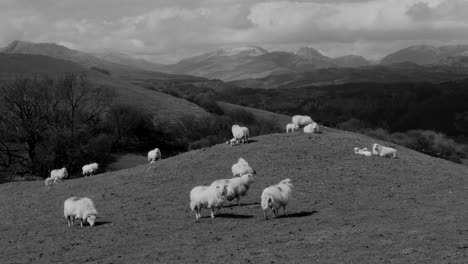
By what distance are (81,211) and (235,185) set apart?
739 cm

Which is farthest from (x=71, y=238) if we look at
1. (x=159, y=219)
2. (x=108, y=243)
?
(x=159, y=219)

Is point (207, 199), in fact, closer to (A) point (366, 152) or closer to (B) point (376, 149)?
(A) point (366, 152)

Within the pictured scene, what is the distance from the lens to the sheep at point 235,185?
24.6 m

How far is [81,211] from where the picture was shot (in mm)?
23625

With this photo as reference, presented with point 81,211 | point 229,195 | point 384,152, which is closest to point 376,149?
point 384,152

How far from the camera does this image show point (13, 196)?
3525cm

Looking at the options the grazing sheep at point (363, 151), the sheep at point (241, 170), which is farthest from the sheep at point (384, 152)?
the sheep at point (241, 170)

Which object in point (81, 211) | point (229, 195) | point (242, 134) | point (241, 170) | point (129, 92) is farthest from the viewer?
point (129, 92)

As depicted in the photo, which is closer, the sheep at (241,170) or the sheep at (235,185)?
the sheep at (235,185)

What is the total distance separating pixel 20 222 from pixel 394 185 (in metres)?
20.1

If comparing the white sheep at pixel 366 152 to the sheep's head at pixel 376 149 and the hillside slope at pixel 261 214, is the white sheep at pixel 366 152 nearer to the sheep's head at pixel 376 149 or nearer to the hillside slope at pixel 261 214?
the sheep's head at pixel 376 149

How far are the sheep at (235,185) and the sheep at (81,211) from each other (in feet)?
18.9

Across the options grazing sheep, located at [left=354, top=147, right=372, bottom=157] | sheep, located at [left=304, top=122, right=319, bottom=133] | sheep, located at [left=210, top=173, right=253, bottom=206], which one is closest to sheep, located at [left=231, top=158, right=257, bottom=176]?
sheep, located at [left=210, top=173, right=253, bottom=206]

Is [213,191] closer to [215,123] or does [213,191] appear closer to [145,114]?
[145,114]
